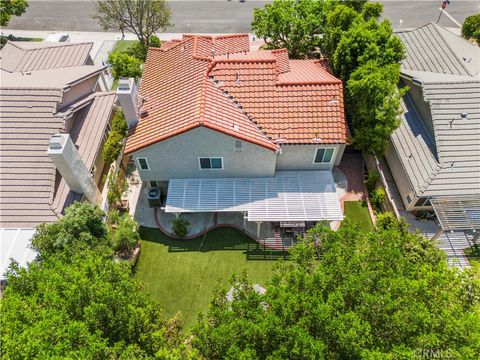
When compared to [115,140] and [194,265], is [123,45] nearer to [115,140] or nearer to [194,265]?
[115,140]

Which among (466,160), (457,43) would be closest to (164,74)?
(466,160)

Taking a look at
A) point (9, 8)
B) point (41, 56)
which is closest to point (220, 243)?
point (41, 56)

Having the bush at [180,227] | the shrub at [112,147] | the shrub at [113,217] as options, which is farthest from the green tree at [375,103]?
the shrub at [113,217]

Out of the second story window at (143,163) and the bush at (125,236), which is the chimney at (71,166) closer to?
the bush at (125,236)

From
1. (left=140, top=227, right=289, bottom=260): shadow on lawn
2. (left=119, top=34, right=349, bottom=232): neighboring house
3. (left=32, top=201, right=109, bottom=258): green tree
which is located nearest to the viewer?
(left=32, top=201, right=109, bottom=258): green tree

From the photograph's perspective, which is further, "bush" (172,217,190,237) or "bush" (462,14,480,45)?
"bush" (462,14,480,45)

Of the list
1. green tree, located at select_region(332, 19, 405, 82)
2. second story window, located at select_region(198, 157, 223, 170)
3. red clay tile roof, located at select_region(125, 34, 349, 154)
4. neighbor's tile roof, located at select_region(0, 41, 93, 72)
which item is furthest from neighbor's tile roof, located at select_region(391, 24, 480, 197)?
neighbor's tile roof, located at select_region(0, 41, 93, 72)

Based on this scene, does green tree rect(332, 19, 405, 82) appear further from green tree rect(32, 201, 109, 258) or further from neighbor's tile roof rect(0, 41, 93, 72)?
neighbor's tile roof rect(0, 41, 93, 72)
